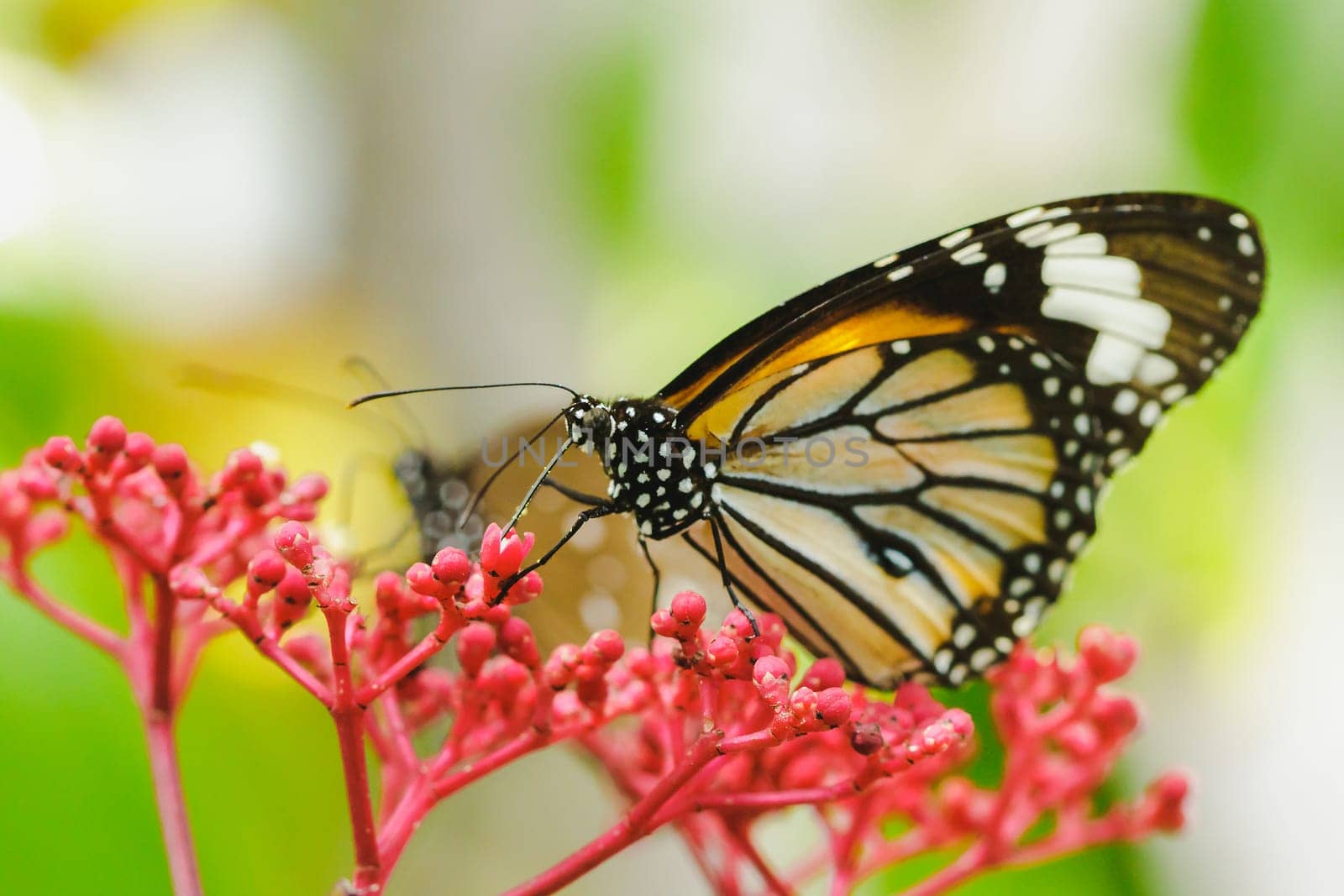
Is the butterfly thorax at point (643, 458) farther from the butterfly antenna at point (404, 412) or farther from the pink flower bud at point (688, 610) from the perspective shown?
A: the butterfly antenna at point (404, 412)

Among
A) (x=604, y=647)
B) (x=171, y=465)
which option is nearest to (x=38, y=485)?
(x=171, y=465)

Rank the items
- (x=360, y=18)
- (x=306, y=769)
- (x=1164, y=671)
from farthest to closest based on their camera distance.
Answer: (x=360, y=18) < (x=1164, y=671) < (x=306, y=769)

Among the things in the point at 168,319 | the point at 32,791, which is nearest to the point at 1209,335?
the point at 32,791

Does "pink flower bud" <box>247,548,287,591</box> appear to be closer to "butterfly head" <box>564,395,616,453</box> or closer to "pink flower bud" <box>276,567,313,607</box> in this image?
"pink flower bud" <box>276,567,313,607</box>

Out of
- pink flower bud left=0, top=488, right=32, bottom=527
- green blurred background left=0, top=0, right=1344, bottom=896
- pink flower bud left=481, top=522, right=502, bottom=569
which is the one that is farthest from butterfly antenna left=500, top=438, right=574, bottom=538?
green blurred background left=0, top=0, right=1344, bottom=896

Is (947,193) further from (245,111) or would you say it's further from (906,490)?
(245,111)

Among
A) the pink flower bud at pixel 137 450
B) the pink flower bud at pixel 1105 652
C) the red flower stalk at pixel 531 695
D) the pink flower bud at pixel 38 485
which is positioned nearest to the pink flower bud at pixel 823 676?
the red flower stalk at pixel 531 695

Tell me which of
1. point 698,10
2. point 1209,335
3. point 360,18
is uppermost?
point 360,18
